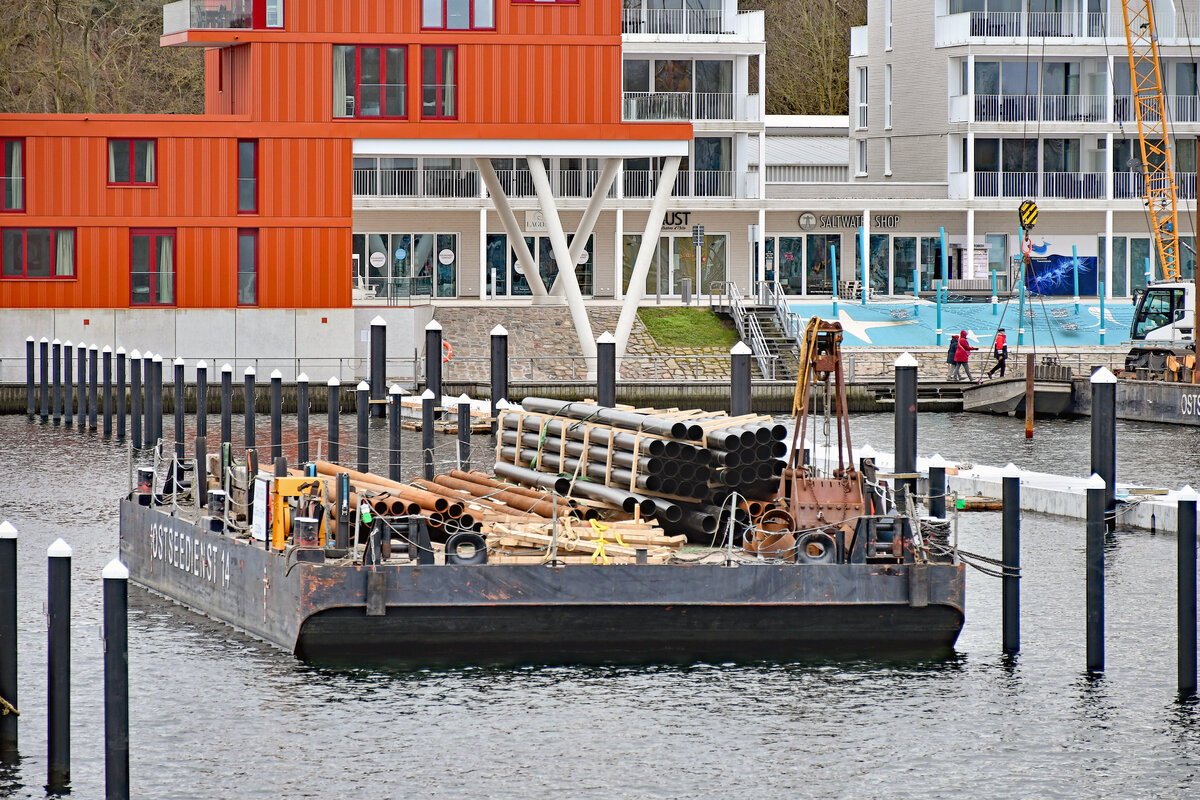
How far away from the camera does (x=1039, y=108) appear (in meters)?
71.8

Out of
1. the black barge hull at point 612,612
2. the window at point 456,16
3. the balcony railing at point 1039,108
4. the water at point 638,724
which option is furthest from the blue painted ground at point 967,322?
the black barge hull at point 612,612

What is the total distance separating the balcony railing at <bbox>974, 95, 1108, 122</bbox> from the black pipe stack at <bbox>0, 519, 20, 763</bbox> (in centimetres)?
5964

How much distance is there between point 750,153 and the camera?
69938 millimetres

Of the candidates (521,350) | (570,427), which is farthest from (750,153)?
(570,427)

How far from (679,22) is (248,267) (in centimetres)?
2232

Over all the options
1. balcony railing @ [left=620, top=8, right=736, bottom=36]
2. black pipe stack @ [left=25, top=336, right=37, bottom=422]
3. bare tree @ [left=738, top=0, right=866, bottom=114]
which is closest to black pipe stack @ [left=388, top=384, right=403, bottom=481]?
black pipe stack @ [left=25, top=336, right=37, bottom=422]

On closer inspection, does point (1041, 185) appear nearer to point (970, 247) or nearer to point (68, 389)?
point (970, 247)

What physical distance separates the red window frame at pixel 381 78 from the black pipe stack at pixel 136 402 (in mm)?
11783

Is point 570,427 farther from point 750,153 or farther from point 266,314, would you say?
point 750,153

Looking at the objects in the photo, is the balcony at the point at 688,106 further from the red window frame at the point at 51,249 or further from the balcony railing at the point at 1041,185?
the red window frame at the point at 51,249

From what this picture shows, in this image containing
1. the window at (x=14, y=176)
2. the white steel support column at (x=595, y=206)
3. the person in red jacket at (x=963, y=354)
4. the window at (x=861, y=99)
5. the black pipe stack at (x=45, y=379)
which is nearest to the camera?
the black pipe stack at (x=45, y=379)

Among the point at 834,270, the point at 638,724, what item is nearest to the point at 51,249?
the point at 834,270

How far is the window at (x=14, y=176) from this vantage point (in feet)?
172

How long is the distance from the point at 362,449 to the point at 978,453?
1787cm
